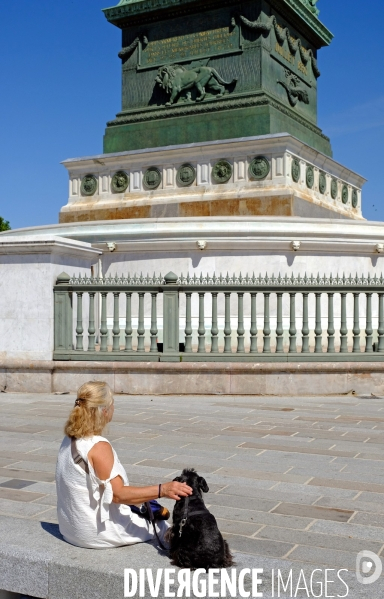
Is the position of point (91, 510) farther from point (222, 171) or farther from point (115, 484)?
point (222, 171)

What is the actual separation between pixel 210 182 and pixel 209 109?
2.14m

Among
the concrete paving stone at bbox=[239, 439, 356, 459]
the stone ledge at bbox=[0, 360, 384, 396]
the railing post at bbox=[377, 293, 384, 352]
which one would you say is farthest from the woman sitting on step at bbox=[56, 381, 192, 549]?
the railing post at bbox=[377, 293, 384, 352]

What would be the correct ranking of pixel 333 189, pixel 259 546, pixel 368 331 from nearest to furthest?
pixel 259 546, pixel 368 331, pixel 333 189

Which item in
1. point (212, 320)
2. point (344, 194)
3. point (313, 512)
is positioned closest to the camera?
point (313, 512)

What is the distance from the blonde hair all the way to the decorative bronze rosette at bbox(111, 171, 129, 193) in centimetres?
1752

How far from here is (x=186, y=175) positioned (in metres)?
19.9

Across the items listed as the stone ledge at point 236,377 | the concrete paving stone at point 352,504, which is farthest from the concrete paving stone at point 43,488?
the stone ledge at point 236,377

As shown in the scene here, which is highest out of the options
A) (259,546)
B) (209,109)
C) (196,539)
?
(209,109)

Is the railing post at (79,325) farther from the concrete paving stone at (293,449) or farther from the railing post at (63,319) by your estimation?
the concrete paving stone at (293,449)

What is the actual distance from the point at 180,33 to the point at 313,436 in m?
16.2

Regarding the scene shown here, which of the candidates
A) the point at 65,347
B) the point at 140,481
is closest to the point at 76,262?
the point at 65,347

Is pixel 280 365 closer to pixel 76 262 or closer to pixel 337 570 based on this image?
pixel 76 262

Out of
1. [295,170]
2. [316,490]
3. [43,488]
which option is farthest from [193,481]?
[295,170]

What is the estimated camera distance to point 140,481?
5.78 metres
